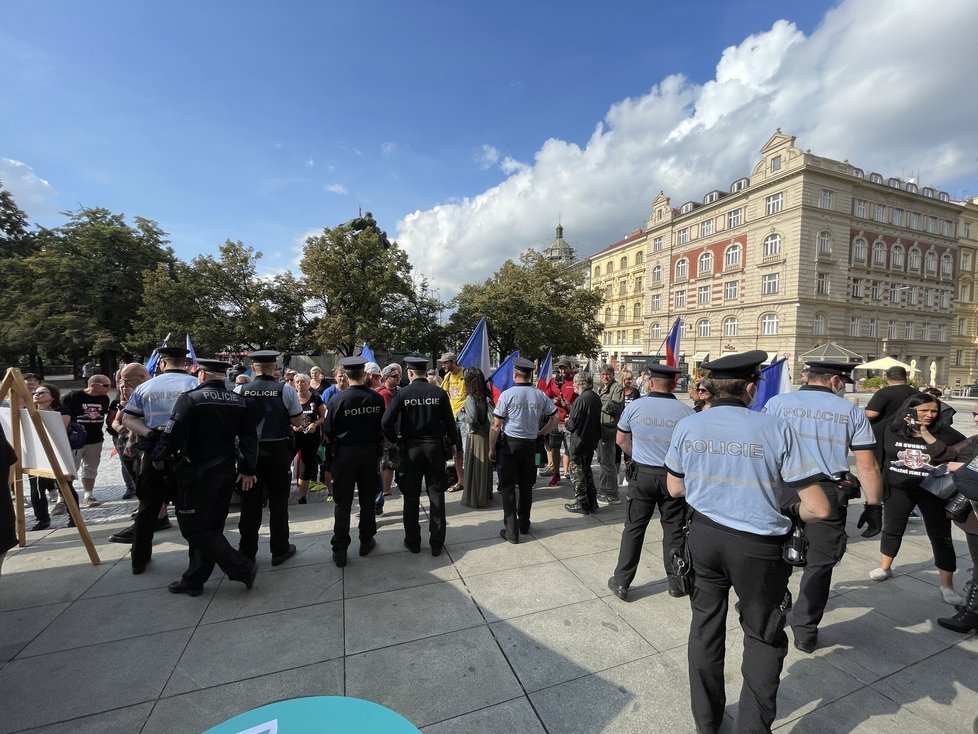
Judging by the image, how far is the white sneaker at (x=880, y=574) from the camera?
156 inches

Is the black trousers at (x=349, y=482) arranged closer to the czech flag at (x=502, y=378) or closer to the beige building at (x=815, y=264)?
the czech flag at (x=502, y=378)

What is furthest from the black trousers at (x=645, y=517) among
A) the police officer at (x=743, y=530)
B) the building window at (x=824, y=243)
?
the building window at (x=824, y=243)

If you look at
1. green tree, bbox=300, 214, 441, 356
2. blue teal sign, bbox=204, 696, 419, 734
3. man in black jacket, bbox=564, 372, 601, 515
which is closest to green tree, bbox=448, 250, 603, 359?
green tree, bbox=300, 214, 441, 356

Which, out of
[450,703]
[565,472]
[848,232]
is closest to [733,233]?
[848,232]

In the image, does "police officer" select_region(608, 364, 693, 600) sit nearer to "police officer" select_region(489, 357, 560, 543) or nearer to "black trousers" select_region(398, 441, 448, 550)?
"police officer" select_region(489, 357, 560, 543)

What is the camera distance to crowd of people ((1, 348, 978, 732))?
215cm

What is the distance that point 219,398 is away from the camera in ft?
12.0

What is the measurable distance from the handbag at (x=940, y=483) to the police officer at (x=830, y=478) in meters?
0.77

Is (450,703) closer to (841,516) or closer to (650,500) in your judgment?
(650,500)

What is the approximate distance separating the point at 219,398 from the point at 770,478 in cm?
405

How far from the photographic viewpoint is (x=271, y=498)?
4.21 metres

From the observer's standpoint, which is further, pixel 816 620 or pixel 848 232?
pixel 848 232

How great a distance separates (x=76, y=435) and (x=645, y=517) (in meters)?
7.42

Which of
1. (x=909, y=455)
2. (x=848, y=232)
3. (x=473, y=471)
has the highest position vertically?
(x=848, y=232)
